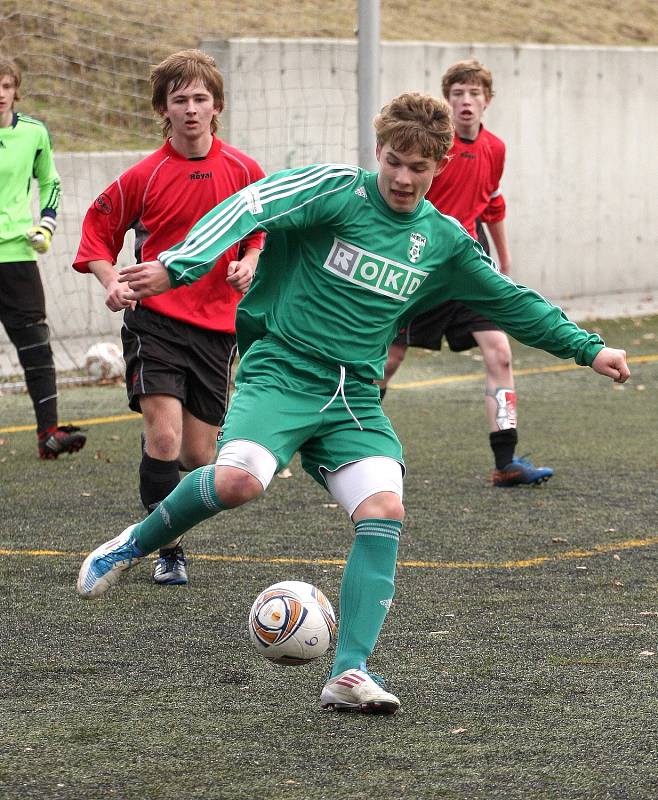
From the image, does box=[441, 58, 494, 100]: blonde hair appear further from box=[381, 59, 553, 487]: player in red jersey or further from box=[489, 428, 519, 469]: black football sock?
box=[489, 428, 519, 469]: black football sock

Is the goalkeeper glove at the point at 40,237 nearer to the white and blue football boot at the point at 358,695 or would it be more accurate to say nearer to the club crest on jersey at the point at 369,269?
the club crest on jersey at the point at 369,269

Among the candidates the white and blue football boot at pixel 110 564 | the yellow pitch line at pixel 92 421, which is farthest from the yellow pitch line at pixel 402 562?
the yellow pitch line at pixel 92 421

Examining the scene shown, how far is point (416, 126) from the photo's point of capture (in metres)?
4.37

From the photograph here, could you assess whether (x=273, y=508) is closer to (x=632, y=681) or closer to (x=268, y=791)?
(x=632, y=681)

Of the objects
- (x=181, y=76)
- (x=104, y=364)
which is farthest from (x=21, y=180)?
(x=181, y=76)

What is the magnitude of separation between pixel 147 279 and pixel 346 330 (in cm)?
70

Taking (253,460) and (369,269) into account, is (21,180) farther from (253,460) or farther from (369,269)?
(253,460)

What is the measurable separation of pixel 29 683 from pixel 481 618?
1.64m

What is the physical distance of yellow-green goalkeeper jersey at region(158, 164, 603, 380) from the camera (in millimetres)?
4473

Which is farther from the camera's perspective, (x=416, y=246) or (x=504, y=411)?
(x=504, y=411)

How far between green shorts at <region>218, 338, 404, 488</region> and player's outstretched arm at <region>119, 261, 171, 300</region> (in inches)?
20.8

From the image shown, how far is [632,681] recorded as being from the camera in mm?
4609

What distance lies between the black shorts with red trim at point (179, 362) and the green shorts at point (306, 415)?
1326mm

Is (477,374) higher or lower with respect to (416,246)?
lower
